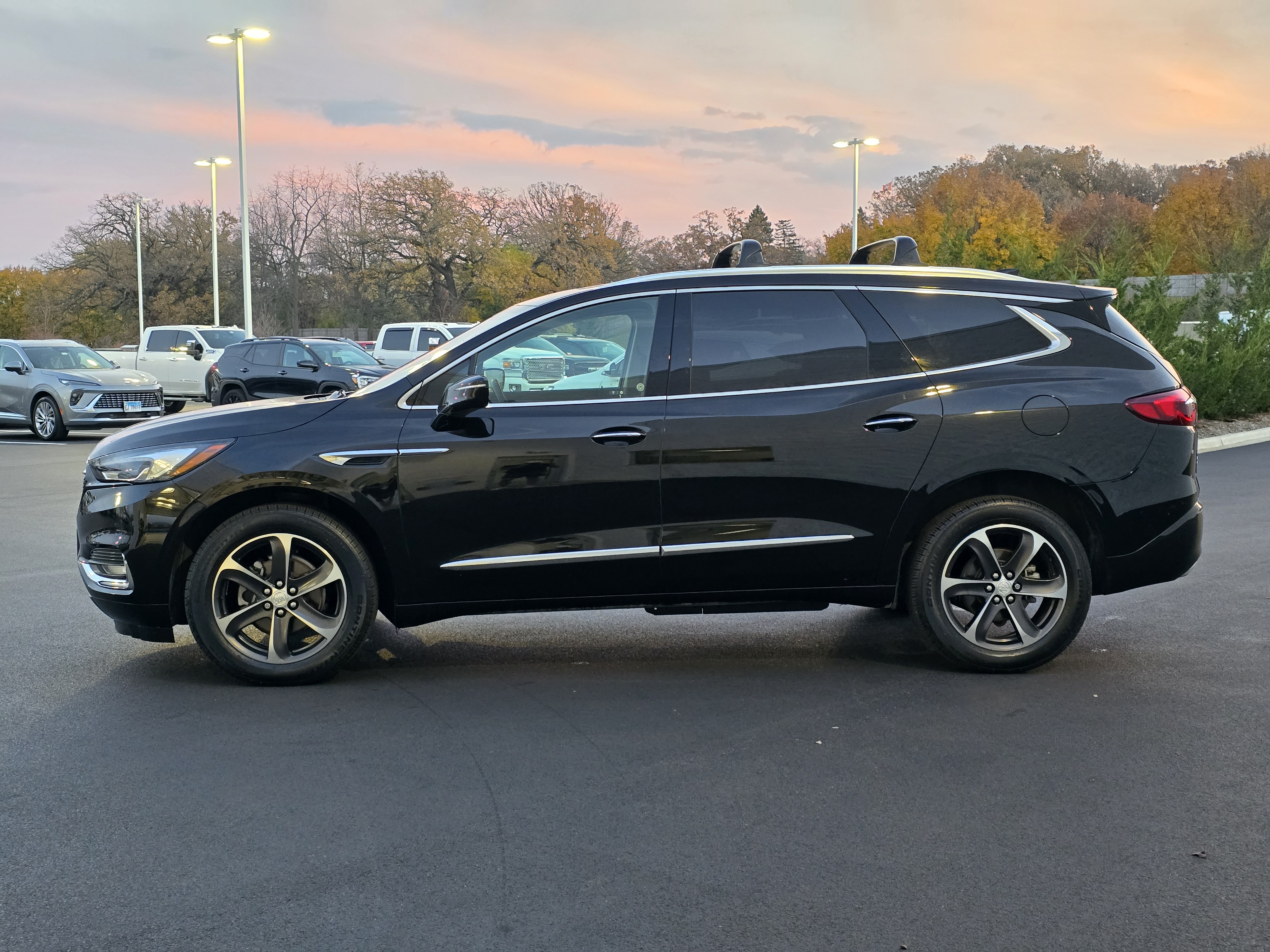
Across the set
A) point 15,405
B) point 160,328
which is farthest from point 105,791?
point 160,328

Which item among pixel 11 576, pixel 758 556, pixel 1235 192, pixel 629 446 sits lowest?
pixel 11 576

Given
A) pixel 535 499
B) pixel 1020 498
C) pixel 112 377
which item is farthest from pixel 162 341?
pixel 1020 498

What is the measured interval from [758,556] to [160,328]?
2735cm

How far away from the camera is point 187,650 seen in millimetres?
6430

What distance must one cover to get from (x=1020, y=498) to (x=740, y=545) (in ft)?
4.30

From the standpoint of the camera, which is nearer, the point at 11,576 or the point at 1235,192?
the point at 11,576

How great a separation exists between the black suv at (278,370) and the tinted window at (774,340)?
62.2 ft

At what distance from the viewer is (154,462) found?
5.70 meters

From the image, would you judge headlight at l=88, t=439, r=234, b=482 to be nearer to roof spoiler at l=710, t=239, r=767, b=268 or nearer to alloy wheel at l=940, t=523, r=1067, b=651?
roof spoiler at l=710, t=239, r=767, b=268

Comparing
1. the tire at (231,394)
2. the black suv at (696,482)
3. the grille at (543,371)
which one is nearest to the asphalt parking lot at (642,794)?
the black suv at (696,482)

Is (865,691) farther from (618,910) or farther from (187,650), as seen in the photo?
(187,650)

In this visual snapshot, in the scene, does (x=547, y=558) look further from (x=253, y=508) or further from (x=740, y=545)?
(x=253, y=508)

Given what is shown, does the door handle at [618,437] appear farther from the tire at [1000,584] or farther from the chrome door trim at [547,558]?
the tire at [1000,584]

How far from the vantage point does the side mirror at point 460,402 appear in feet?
18.0
